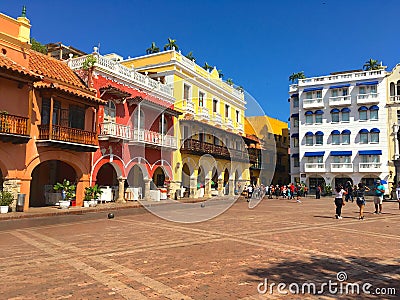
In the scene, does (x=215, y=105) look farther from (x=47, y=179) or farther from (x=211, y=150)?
(x=47, y=179)

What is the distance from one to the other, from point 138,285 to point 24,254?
3.87 meters

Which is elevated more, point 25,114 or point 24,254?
point 25,114

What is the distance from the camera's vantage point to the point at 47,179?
68.2 feet

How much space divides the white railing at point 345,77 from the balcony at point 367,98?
2.23 meters

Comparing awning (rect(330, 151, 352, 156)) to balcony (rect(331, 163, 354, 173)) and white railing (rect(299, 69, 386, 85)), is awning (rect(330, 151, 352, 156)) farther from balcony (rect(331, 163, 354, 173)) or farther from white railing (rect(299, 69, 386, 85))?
white railing (rect(299, 69, 386, 85))

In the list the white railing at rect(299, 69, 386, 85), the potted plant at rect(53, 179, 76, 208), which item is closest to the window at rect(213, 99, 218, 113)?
the potted plant at rect(53, 179, 76, 208)

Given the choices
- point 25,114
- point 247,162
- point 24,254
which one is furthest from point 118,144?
point 247,162

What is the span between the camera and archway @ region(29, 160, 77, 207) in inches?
786

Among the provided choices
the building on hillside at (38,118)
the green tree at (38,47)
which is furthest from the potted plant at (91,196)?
the green tree at (38,47)

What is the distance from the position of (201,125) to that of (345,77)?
25.9 meters

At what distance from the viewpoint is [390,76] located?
44.4m

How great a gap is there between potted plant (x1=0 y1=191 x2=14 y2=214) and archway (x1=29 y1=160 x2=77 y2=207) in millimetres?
3785

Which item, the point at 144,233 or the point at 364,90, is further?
the point at 364,90

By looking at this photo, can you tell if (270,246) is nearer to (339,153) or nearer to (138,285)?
(138,285)
